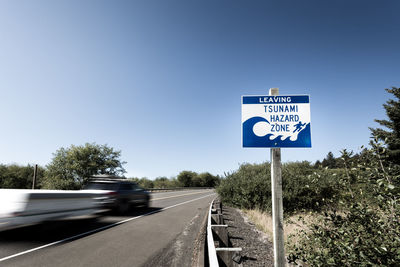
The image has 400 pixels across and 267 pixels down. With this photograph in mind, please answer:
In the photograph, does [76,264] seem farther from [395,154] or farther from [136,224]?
[395,154]

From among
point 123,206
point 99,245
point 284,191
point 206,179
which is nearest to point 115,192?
point 123,206

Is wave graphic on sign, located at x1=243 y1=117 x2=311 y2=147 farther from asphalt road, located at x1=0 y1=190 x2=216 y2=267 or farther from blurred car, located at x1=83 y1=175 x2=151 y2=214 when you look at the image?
blurred car, located at x1=83 y1=175 x2=151 y2=214

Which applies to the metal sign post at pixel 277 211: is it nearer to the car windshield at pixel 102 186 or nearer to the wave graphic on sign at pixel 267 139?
the wave graphic on sign at pixel 267 139

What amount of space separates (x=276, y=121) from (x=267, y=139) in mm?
281

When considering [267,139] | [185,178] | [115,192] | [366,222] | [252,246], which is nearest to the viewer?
[366,222]

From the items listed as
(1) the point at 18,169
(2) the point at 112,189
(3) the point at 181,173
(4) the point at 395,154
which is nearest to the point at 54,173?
(1) the point at 18,169

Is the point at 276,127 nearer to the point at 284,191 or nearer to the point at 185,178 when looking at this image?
the point at 284,191

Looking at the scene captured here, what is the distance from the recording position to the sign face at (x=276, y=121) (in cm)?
262

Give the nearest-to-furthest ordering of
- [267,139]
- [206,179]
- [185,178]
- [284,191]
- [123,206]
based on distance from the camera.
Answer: [267,139], [123,206], [284,191], [185,178], [206,179]

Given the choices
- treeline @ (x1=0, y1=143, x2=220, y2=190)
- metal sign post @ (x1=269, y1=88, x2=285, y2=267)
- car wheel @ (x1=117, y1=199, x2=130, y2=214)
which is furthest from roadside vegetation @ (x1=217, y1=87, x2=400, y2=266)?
treeline @ (x1=0, y1=143, x2=220, y2=190)

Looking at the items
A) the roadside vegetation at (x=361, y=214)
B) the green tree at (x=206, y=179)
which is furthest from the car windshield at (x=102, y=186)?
the green tree at (x=206, y=179)

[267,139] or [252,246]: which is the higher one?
[267,139]

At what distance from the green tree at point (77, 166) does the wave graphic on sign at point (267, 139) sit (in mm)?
39857

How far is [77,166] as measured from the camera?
3591cm
